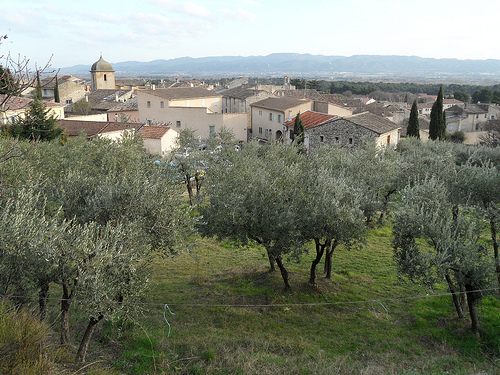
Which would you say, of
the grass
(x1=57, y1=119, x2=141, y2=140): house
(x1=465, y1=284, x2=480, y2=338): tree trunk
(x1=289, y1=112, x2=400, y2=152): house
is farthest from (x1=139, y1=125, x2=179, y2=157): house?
(x1=465, y1=284, x2=480, y2=338): tree trunk

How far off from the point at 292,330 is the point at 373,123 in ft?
95.2

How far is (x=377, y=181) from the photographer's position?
704 inches

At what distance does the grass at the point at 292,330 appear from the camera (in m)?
10.2

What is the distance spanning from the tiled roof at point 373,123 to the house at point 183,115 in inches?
674

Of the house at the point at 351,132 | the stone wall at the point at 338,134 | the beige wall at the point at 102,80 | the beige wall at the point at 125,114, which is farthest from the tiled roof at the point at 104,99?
the house at the point at 351,132

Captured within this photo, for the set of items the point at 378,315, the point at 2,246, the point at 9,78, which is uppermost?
the point at 9,78

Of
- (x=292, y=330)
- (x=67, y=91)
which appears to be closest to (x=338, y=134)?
(x=292, y=330)

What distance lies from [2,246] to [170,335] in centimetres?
539

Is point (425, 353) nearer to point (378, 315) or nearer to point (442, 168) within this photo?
point (378, 315)

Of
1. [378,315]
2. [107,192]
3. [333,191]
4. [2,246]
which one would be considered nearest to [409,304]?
[378,315]

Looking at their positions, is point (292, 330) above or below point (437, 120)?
below

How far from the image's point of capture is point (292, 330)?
1210cm

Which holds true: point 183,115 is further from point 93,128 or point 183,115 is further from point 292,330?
point 292,330

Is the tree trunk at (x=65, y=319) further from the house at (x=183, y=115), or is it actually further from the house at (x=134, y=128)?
the house at (x=183, y=115)
